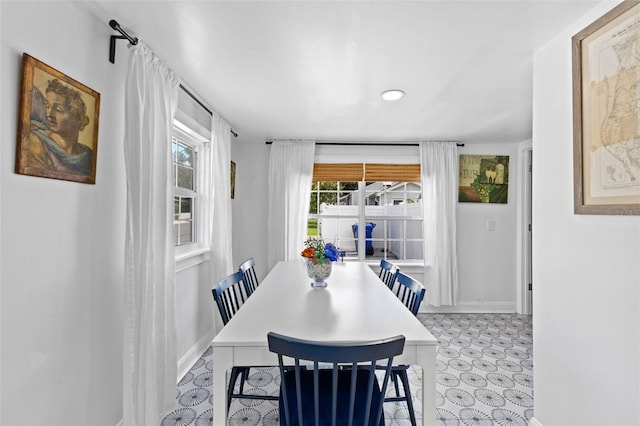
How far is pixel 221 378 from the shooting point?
4.17 ft

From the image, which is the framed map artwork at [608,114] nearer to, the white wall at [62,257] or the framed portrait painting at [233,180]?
the white wall at [62,257]

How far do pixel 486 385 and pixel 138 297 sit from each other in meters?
2.52

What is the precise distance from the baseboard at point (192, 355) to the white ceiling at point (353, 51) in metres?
2.18

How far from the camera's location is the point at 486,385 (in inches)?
91.5

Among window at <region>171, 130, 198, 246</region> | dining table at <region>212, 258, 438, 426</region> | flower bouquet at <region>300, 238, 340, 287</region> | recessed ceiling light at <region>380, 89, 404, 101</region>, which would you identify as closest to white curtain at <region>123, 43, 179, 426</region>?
dining table at <region>212, 258, 438, 426</region>

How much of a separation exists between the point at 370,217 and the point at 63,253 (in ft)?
11.6

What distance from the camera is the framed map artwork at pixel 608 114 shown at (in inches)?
48.9

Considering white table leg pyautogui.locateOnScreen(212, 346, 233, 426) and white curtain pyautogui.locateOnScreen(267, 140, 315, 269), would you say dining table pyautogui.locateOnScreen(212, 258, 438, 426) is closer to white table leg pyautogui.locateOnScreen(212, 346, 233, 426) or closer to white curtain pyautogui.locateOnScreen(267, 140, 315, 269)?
white table leg pyautogui.locateOnScreen(212, 346, 233, 426)

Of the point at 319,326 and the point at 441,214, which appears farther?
the point at 441,214

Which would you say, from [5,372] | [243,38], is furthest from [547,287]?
[5,372]

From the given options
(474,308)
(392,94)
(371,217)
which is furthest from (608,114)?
(474,308)

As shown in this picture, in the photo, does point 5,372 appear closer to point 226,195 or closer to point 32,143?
point 32,143

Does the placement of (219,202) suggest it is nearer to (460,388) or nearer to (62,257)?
(62,257)

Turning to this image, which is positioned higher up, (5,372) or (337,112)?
(337,112)
